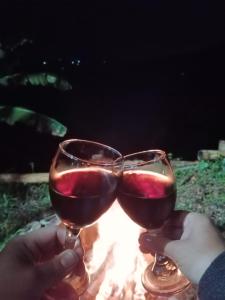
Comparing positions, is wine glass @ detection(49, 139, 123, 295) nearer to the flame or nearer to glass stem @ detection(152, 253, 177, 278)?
glass stem @ detection(152, 253, 177, 278)

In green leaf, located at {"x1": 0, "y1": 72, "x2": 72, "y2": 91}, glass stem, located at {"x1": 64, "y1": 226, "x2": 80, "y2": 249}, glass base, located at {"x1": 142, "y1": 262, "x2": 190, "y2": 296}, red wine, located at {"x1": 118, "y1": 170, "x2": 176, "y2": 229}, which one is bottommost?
green leaf, located at {"x1": 0, "y1": 72, "x2": 72, "y2": 91}

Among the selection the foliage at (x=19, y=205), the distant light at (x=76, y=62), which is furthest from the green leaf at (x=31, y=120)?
the distant light at (x=76, y=62)

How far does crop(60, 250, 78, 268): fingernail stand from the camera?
1707mm

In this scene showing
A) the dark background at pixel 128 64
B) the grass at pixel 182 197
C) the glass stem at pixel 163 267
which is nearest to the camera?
the glass stem at pixel 163 267

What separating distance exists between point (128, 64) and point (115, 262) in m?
7.13

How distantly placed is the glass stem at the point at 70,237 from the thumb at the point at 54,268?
0.18 meters

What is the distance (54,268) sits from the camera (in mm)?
1673

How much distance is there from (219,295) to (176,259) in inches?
10.3

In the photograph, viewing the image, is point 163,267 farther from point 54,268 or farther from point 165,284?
point 54,268

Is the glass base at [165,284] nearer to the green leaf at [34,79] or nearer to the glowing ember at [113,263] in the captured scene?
the glowing ember at [113,263]

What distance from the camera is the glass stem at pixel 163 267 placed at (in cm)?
232

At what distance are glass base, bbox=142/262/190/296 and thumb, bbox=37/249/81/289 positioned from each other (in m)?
0.78

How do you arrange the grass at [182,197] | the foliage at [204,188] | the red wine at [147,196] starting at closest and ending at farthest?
the red wine at [147,196] < the grass at [182,197] < the foliage at [204,188]

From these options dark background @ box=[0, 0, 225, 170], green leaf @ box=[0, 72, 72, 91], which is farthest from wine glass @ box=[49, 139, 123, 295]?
dark background @ box=[0, 0, 225, 170]
